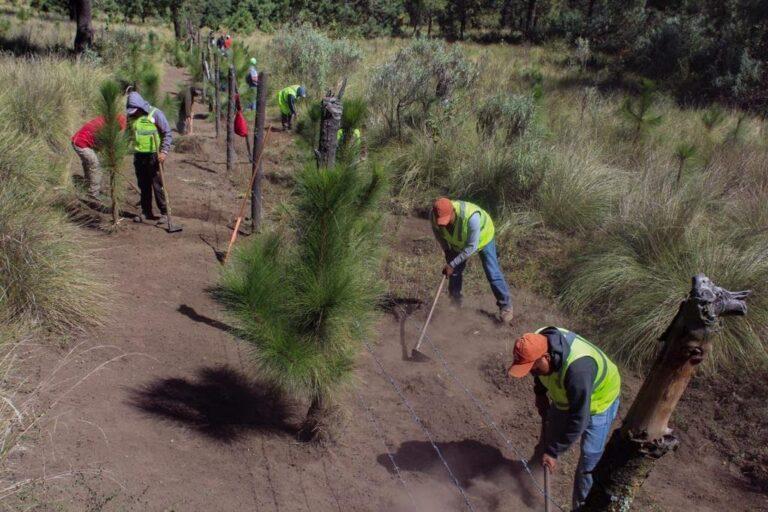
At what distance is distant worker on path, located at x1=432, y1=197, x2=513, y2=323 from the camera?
19.7 feet

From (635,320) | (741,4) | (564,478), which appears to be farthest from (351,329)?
(741,4)

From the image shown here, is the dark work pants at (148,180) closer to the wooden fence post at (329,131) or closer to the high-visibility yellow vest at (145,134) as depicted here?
the high-visibility yellow vest at (145,134)

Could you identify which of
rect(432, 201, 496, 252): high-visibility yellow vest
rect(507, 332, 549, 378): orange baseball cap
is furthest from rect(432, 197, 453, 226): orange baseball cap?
rect(507, 332, 549, 378): orange baseball cap

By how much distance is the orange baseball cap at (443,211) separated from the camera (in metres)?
5.88

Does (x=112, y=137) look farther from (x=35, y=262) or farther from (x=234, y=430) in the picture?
(x=234, y=430)

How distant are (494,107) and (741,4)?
413 inches

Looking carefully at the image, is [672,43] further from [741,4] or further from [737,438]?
[737,438]

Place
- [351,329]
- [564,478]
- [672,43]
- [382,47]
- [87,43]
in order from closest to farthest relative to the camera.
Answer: [351,329] → [564,478] → [87,43] → [672,43] → [382,47]

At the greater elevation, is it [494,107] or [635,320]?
[494,107]

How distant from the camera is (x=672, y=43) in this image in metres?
18.8

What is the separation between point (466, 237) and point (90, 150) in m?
4.40

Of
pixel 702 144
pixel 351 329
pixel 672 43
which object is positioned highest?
pixel 672 43

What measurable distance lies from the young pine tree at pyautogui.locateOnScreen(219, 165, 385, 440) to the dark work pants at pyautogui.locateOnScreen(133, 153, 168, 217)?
3.84m

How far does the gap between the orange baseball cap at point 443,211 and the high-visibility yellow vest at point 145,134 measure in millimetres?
3490
